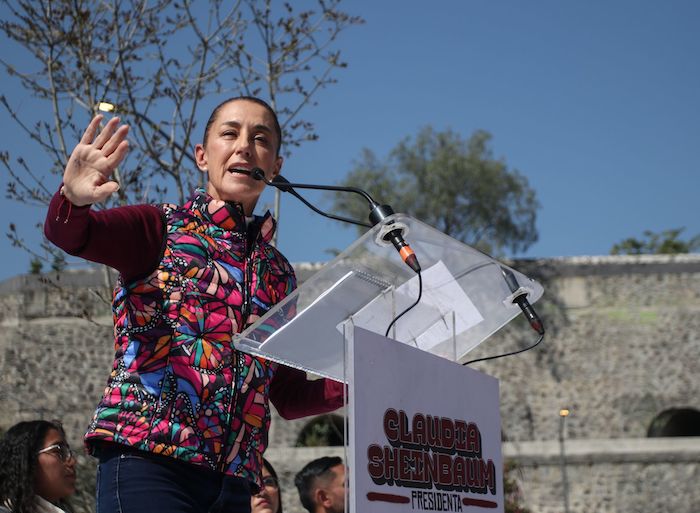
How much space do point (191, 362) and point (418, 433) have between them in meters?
0.55

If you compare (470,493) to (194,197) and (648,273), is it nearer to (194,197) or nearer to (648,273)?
(194,197)

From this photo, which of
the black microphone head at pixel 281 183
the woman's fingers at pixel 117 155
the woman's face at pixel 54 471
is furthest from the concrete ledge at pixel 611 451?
the woman's fingers at pixel 117 155

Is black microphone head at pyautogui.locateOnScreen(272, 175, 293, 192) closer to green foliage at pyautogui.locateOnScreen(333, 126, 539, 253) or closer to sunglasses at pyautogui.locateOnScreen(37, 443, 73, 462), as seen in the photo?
sunglasses at pyautogui.locateOnScreen(37, 443, 73, 462)

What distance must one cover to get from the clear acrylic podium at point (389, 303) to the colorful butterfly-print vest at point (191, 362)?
14 centimetres

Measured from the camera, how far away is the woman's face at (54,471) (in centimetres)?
424

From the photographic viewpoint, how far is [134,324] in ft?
7.30

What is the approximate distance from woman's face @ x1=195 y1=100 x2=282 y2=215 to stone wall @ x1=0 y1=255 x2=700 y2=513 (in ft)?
52.3

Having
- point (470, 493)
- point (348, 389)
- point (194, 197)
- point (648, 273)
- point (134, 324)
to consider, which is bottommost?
point (470, 493)

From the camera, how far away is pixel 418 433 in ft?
7.14

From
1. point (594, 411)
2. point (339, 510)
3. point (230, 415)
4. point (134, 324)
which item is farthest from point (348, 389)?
point (594, 411)

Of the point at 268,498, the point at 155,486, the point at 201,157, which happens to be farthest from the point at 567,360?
the point at 155,486

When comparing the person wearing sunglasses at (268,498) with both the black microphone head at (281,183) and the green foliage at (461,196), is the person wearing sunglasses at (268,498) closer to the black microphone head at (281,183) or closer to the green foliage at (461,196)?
the black microphone head at (281,183)

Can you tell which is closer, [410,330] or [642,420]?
[410,330]

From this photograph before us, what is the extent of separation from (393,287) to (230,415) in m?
0.52
